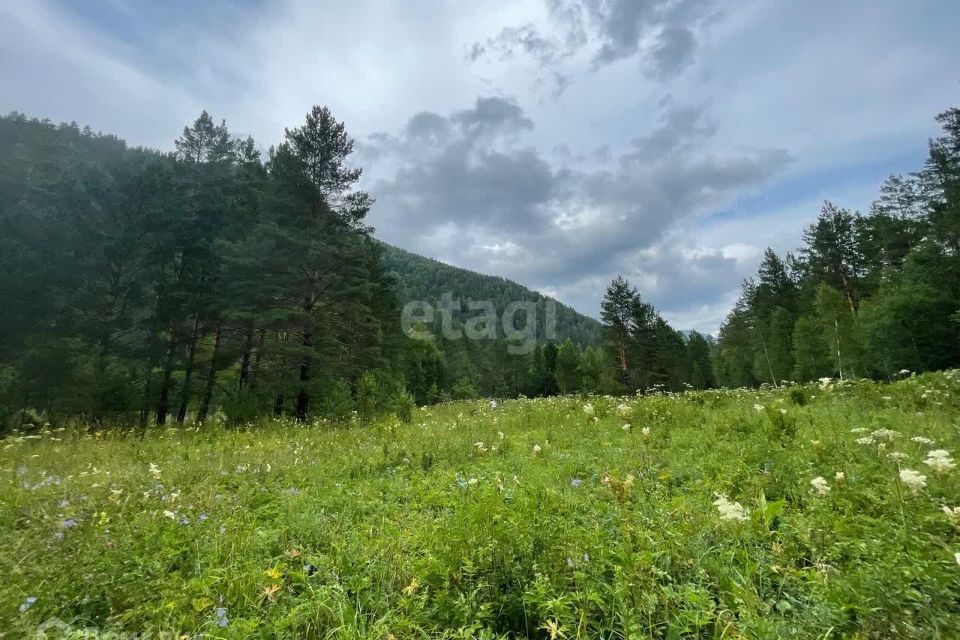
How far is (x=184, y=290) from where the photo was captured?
17.8 meters

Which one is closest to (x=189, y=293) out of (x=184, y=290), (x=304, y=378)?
(x=184, y=290)

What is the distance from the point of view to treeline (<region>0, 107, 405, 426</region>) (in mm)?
15375

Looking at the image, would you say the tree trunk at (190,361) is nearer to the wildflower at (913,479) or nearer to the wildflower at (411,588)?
the wildflower at (411,588)

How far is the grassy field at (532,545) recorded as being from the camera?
7.61ft

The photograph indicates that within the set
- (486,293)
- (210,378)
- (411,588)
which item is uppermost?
(486,293)

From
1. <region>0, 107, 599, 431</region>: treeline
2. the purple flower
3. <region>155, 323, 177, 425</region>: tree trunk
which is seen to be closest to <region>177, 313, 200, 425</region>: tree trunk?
<region>0, 107, 599, 431</region>: treeline

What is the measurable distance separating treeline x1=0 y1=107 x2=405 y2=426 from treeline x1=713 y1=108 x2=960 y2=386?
67.9ft

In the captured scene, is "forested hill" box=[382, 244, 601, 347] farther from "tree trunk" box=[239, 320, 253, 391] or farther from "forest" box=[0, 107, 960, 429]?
"tree trunk" box=[239, 320, 253, 391]

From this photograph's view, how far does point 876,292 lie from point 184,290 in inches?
2001

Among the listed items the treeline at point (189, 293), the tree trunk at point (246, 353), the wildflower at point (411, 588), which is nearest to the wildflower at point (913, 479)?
the wildflower at point (411, 588)

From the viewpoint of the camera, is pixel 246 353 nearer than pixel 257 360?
No

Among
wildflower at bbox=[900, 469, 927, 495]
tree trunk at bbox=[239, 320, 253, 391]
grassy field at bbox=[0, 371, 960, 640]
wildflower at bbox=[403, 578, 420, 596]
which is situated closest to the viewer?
grassy field at bbox=[0, 371, 960, 640]

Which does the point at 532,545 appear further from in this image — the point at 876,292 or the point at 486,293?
the point at 486,293

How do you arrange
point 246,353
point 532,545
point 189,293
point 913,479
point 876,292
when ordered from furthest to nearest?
point 876,292 < point 246,353 < point 189,293 < point 532,545 < point 913,479
